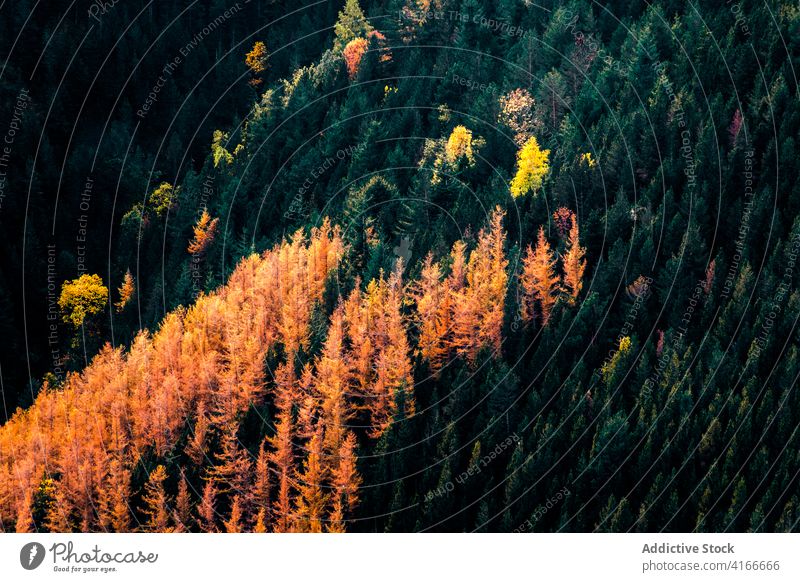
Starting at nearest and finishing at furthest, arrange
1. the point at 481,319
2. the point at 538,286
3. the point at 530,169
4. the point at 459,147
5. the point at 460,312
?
1. the point at 460,312
2. the point at 481,319
3. the point at 538,286
4. the point at 530,169
5. the point at 459,147

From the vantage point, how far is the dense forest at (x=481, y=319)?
467 ft

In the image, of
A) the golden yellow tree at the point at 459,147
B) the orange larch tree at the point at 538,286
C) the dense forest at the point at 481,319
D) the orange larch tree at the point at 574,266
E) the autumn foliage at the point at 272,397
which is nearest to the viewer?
the dense forest at the point at 481,319

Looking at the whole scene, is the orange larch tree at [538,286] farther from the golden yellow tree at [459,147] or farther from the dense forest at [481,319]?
the golden yellow tree at [459,147]

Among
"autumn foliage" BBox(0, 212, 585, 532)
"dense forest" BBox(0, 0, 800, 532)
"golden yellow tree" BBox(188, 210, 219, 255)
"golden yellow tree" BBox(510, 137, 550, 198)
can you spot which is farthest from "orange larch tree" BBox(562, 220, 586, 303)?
"golden yellow tree" BBox(188, 210, 219, 255)

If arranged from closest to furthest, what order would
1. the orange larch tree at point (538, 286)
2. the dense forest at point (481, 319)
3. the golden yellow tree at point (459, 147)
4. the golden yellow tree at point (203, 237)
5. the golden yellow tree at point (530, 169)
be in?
the dense forest at point (481, 319) → the orange larch tree at point (538, 286) → the golden yellow tree at point (530, 169) → the golden yellow tree at point (459, 147) → the golden yellow tree at point (203, 237)

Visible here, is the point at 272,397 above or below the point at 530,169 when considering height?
below

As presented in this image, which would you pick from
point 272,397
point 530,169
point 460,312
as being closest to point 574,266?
point 460,312

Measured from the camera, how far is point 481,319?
495 feet

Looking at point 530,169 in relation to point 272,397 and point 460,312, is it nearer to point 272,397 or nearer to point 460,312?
point 460,312

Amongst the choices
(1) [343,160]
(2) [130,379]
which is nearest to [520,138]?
(1) [343,160]

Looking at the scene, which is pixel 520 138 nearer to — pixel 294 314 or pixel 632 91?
pixel 632 91

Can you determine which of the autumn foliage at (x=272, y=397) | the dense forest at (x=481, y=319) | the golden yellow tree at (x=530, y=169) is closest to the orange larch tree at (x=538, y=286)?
the autumn foliage at (x=272, y=397)

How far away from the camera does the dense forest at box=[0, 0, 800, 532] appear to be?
142m

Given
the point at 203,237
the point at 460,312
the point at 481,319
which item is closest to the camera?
the point at 460,312
